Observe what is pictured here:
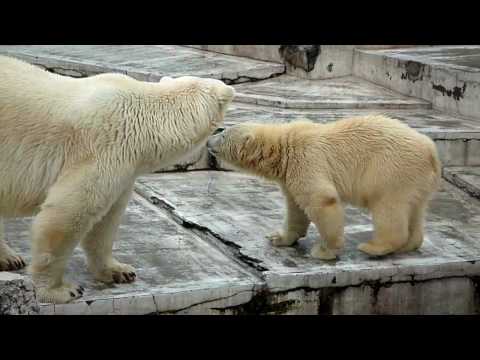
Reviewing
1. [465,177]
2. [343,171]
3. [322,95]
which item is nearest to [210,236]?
[343,171]

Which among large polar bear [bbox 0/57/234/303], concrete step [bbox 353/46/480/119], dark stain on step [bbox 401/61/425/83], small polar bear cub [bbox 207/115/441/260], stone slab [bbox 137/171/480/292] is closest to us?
large polar bear [bbox 0/57/234/303]

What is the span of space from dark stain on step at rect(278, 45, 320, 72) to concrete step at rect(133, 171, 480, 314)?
144 inches

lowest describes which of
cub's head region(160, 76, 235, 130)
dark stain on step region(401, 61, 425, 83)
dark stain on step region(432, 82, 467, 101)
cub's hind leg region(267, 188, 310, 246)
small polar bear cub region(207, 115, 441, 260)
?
cub's hind leg region(267, 188, 310, 246)

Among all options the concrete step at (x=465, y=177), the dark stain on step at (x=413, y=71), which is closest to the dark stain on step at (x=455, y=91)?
the dark stain on step at (x=413, y=71)

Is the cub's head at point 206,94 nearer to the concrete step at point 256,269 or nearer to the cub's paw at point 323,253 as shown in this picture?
the concrete step at point 256,269

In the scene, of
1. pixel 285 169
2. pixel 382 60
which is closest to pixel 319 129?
pixel 285 169

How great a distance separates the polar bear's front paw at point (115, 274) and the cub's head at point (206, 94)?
96 cm

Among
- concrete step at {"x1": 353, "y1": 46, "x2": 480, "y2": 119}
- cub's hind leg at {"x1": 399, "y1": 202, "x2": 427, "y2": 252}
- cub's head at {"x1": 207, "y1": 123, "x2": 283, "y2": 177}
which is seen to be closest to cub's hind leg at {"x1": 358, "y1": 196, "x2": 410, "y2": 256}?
cub's hind leg at {"x1": 399, "y1": 202, "x2": 427, "y2": 252}

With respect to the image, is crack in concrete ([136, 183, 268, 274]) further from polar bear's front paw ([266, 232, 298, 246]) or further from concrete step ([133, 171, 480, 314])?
polar bear's front paw ([266, 232, 298, 246])

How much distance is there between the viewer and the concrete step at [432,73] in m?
9.45

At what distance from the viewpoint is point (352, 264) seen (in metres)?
6.21

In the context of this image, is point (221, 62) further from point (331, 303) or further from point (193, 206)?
point (331, 303)

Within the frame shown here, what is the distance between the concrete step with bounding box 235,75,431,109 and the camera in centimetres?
970

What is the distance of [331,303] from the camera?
607cm
